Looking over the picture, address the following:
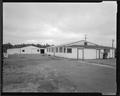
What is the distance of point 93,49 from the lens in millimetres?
16812

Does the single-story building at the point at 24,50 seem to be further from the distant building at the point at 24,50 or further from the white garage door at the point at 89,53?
the white garage door at the point at 89,53

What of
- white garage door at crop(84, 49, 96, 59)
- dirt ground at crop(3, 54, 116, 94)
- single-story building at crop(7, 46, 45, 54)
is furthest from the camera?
single-story building at crop(7, 46, 45, 54)

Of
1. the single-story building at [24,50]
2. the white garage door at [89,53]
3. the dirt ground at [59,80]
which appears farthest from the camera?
the single-story building at [24,50]

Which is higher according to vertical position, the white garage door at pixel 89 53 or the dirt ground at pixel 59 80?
the white garage door at pixel 89 53

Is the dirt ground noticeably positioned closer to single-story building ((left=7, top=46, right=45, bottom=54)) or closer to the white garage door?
the white garage door

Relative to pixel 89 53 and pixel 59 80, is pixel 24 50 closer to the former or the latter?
pixel 89 53

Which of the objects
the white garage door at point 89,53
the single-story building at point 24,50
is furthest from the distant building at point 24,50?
the white garage door at point 89,53

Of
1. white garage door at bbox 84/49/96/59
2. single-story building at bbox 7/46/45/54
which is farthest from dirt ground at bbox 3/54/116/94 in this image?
single-story building at bbox 7/46/45/54

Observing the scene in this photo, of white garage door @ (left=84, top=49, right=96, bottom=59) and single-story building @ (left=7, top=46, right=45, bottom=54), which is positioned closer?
white garage door @ (left=84, top=49, right=96, bottom=59)

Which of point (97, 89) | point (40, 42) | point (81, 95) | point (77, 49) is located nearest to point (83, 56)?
point (77, 49)

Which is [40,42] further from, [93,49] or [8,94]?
[8,94]

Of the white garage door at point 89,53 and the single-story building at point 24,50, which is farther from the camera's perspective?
the single-story building at point 24,50

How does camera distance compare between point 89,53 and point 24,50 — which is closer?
point 89,53

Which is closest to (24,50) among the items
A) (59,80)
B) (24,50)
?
(24,50)
